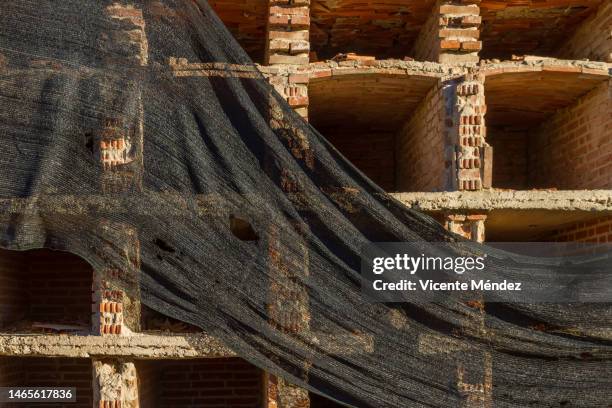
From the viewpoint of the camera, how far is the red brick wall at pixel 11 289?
5180mm

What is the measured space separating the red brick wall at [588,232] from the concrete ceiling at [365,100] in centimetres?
171

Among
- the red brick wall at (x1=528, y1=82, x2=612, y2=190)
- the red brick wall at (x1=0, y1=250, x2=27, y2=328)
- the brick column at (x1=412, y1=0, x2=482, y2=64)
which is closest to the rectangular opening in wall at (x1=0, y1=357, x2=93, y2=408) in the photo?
the red brick wall at (x1=0, y1=250, x2=27, y2=328)

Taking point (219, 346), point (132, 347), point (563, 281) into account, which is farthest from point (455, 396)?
point (132, 347)

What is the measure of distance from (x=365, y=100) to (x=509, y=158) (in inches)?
84.6

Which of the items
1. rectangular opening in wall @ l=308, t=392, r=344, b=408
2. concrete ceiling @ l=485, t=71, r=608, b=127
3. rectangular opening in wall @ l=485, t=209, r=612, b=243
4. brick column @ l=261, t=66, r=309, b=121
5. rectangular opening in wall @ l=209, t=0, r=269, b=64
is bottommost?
rectangular opening in wall @ l=308, t=392, r=344, b=408

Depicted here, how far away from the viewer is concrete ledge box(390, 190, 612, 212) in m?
4.36

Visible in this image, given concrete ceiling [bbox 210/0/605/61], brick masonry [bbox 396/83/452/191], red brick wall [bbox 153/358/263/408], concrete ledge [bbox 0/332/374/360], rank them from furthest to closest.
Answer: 1. red brick wall [bbox 153/358/263/408]
2. concrete ceiling [bbox 210/0/605/61]
3. brick masonry [bbox 396/83/452/191]
4. concrete ledge [bbox 0/332/374/360]

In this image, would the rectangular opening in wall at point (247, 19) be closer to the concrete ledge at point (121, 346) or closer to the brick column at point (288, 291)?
the brick column at point (288, 291)

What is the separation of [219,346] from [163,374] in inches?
81.3

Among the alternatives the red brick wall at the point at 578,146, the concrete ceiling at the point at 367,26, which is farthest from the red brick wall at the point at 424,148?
the red brick wall at the point at 578,146

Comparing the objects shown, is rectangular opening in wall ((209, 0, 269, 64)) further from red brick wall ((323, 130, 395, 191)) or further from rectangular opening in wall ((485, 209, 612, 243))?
rectangular opening in wall ((485, 209, 612, 243))

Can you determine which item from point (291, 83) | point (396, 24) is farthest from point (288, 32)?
point (396, 24)

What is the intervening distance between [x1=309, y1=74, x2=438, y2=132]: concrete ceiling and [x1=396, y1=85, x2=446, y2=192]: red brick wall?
116 mm

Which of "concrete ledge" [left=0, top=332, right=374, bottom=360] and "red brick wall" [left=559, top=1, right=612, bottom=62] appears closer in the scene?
"concrete ledge" [left=0, top=332, right=374, bottom=360]
